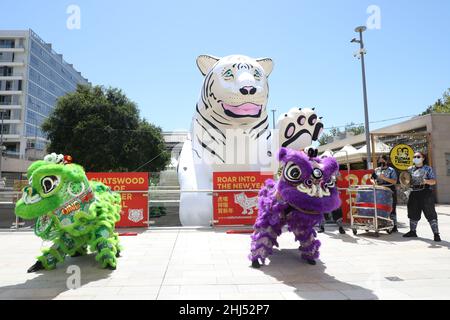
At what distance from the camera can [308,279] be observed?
4.51 m

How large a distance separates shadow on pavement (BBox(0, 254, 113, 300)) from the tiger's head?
4744mm

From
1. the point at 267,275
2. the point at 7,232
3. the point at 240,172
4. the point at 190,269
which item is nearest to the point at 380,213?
the point at 240,172

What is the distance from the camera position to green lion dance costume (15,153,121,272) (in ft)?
14.9

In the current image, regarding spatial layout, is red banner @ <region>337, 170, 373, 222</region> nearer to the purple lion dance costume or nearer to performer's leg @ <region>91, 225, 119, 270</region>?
the purple lion dance costume

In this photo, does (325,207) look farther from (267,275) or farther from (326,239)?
(326,239)

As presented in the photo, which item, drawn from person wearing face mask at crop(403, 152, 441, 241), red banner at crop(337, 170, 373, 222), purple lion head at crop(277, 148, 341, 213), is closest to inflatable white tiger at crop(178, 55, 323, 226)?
red banner at crop(337, 170, 373, 222)

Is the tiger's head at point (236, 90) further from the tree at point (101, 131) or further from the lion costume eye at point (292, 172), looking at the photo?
the tree at point (101, 131)

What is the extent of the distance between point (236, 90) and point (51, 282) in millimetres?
5618

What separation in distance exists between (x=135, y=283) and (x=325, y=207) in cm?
248

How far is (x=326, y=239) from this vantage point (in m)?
7.39

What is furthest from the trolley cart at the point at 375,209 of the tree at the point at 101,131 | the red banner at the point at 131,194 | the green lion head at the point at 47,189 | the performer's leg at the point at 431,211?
the tree at the point at 101,131

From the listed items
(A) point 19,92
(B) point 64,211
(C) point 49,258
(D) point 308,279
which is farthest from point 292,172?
(A) point 19,92

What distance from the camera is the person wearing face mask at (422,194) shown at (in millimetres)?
6879

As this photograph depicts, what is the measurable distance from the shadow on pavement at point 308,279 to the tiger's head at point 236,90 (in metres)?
3.89
